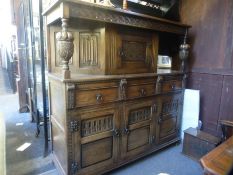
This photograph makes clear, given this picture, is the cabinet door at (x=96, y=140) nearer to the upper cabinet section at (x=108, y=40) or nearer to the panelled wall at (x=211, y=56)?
the upper cabinet section at (x=108, y=40)

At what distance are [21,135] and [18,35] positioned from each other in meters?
1.83

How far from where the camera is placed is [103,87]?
5.36 feet

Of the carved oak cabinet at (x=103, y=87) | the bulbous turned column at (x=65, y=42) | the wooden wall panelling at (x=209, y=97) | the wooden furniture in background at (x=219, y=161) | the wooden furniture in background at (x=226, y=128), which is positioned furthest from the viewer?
the wooden wall panelling at (x=209, y=97)

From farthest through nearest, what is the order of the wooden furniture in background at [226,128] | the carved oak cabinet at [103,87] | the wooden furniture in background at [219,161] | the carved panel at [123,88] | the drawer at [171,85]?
1. the drawer at [171,85]
2. the wooden furniture in background at [226,128]
3. the carved panel at [123,88]
4. the carved oak cabinet at [103,87]
5. the wooden furniture in background at [219,161]

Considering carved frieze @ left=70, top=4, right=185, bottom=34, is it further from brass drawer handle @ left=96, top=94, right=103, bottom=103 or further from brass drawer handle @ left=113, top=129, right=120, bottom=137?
brass drawer handle @ left=113, top=129, right=120, bottom=137

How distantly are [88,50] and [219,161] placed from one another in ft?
4.76

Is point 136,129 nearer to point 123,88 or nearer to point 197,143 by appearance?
point 123,88

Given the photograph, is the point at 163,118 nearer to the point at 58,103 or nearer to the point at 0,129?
the point at 58,103

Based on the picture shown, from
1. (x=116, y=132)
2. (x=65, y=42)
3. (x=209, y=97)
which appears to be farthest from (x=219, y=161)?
(x=209, y=97)

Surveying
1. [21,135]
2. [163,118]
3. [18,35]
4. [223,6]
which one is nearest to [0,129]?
[21,135]

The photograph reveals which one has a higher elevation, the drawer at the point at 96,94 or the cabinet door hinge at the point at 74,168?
the drawer at the point at 96,94

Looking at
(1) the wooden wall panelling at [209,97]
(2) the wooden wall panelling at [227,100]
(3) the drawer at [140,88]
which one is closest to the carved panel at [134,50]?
(3) the drawer at [140,88]

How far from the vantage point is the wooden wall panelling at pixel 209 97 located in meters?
2.37

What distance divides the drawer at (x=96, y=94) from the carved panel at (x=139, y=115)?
1.03 ft
